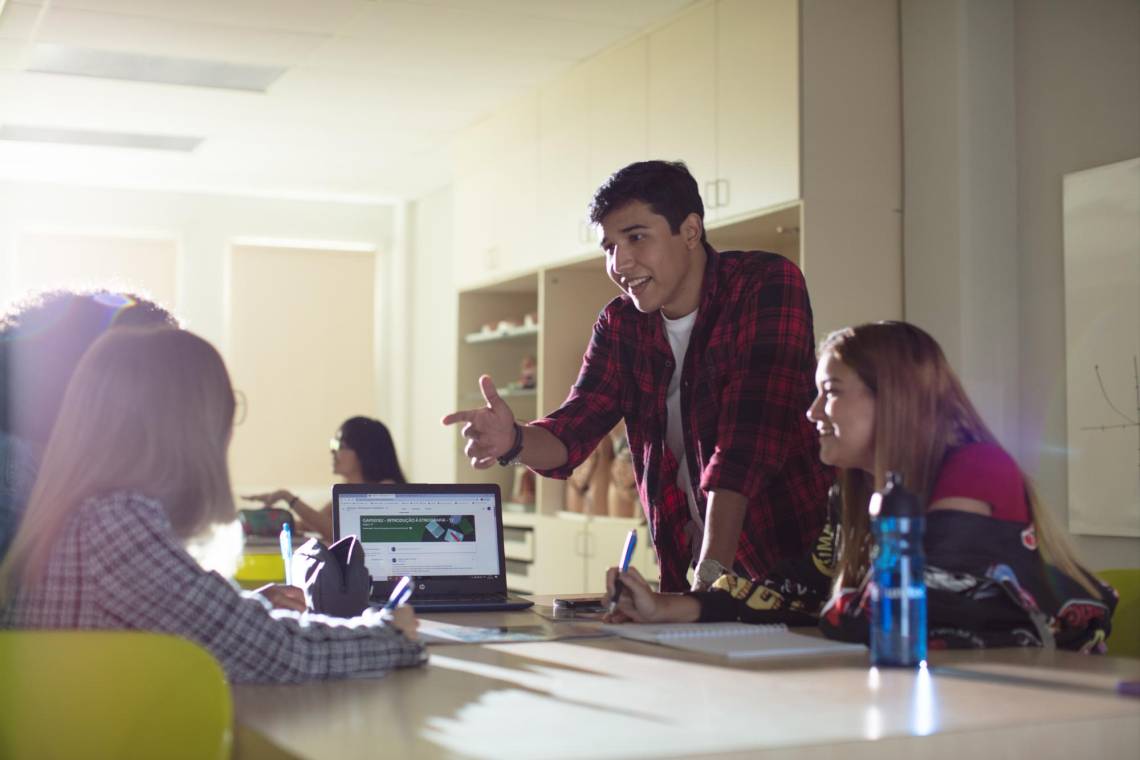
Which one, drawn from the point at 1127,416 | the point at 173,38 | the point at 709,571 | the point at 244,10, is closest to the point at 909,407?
the point at 709,571

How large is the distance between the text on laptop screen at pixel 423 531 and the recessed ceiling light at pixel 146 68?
2.96 metres

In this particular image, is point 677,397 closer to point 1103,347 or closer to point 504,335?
point 1103,347

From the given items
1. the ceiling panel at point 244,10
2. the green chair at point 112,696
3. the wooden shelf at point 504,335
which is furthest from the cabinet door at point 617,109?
the green chair at point 112,696

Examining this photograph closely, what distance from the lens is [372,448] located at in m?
4.81

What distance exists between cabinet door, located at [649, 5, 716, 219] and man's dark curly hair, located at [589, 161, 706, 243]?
149 cm

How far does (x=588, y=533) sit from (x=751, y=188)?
5.11 ft

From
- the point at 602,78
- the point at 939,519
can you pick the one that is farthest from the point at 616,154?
the point at 939,519

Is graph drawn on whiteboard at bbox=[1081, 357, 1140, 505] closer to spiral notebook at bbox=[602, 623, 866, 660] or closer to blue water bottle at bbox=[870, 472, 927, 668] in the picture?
spiral notebook at bbox=[602, 623, 866, 660]

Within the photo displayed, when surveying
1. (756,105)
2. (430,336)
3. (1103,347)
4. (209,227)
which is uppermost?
(209,227)

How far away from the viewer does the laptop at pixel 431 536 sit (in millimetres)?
2316

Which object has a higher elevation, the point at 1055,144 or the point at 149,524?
the point at 1055,144

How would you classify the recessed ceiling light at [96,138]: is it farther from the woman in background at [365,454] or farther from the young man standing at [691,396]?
the young man standing at [691,396]

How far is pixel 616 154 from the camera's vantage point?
458 centimetres

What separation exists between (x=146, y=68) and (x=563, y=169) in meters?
1.60
